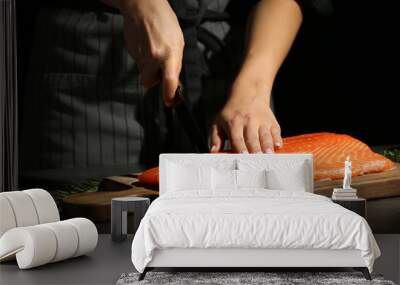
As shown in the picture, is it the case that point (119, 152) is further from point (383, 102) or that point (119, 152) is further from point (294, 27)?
point (383, 102)

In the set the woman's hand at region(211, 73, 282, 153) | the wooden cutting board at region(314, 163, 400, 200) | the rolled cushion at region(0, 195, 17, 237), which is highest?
the woman's hand at region(211, 73, 282, 153)

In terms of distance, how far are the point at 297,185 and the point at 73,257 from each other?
1.53 metres

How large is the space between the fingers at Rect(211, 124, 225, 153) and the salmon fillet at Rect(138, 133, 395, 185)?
39 centimetres

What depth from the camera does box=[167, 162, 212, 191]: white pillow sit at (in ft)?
14.4

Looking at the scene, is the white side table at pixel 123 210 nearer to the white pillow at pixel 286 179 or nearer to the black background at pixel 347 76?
the white pillow at pixel 286 179

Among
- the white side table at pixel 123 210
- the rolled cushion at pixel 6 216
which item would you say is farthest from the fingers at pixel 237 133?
the rolled cushion at pixel 6 216

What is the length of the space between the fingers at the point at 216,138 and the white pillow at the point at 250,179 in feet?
1.13

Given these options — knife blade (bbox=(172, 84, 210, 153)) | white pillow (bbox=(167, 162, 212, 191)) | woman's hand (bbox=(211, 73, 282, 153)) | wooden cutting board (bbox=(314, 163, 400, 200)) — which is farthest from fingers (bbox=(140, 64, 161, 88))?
wooden cutting board (bbox=(314, 163, 400, 200))

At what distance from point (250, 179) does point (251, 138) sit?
33cm

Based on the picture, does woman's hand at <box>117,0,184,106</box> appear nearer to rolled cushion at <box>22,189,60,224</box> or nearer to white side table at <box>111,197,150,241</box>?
white side table at <box>111,197,150,241</box>

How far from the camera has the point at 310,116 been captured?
4629 mm

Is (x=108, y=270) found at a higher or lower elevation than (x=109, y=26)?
→ lower

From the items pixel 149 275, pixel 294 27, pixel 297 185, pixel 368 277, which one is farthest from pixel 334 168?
pixel 149 275

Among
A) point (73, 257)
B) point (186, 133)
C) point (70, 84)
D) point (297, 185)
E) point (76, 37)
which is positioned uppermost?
point (76, 37)
